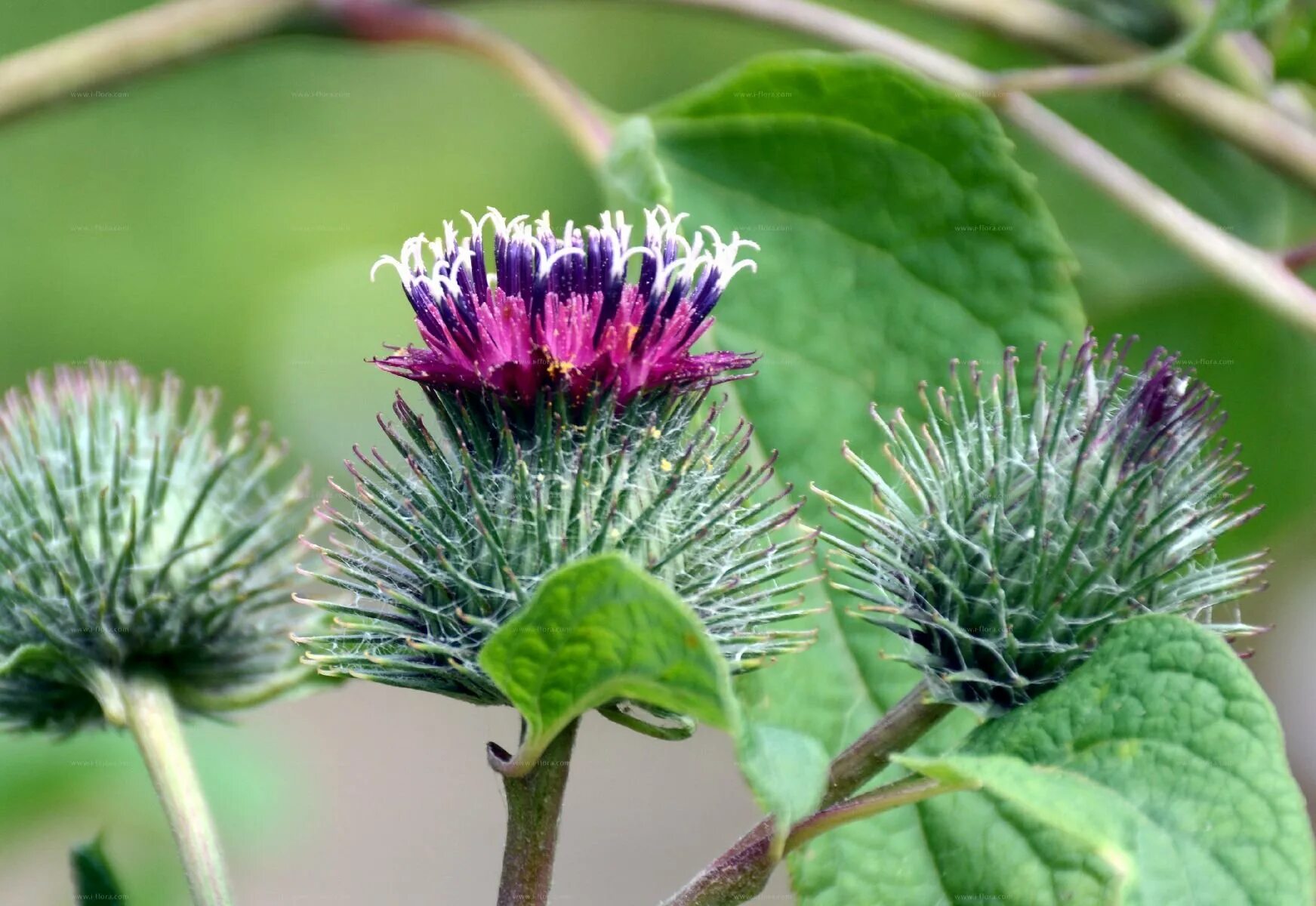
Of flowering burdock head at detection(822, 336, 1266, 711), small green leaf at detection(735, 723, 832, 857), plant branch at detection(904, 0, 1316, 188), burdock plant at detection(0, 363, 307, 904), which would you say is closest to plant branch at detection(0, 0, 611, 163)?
burdock plant at detection(0, 363, 307, 904)

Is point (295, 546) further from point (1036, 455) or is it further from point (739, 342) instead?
point (1036, 455)

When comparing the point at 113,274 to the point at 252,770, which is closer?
the point at 252,770

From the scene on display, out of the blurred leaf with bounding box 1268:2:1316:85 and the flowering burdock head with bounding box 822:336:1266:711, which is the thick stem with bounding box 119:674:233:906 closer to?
the flowering burdock head with bounding box 822:336:1266:711

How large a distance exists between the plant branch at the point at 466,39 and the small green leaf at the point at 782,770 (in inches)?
59.6

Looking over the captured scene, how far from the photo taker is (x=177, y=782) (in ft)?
6.06

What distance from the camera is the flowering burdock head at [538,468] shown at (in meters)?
1.62

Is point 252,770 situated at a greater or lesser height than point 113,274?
lesser

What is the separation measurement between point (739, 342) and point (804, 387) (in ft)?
0.47

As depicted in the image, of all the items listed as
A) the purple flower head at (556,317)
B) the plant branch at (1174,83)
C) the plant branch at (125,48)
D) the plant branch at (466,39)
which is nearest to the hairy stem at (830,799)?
the purple flower head at (556,317)

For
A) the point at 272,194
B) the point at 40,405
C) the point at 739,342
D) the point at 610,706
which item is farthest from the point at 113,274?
the point at 610,706

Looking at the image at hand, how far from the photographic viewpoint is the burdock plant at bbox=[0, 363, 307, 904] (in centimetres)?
203

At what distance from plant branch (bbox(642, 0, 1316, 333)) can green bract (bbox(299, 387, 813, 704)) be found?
1047 millimetres

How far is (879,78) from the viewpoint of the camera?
209 centimetres

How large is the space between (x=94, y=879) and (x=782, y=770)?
3.28ft
